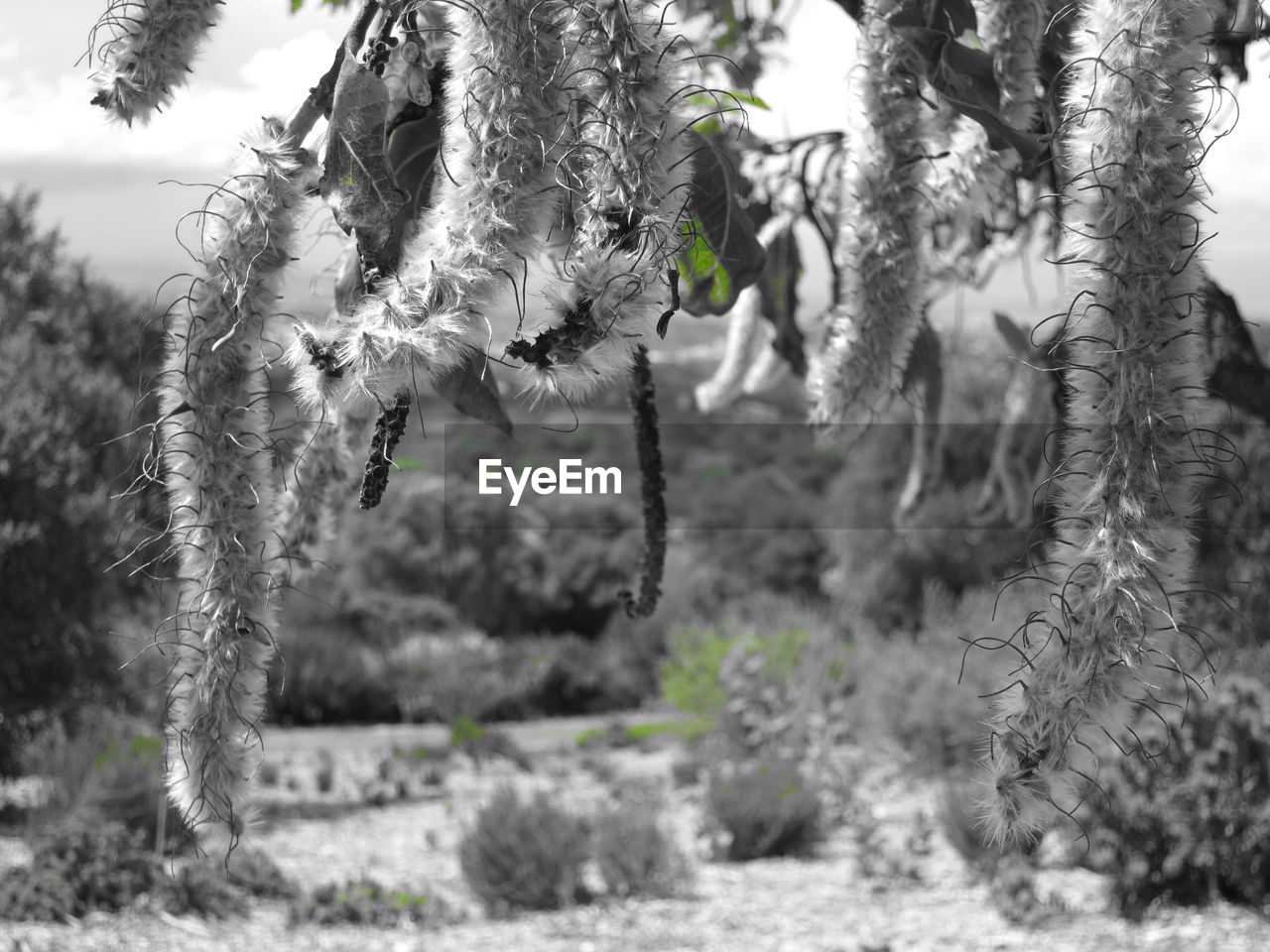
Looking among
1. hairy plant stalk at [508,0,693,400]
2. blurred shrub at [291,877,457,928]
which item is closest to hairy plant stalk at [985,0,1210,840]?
hairy plant stalk at [508,0,693,400]

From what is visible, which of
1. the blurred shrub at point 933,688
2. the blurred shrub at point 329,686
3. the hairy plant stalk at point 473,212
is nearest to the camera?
the hairy plant stalk at point 473,212

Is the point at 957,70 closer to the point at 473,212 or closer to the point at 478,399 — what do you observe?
the point at 478,399

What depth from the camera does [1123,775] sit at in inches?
273

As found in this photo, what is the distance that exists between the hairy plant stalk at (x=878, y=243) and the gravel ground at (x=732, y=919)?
5323 mm

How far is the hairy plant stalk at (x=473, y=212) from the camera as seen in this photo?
73cm

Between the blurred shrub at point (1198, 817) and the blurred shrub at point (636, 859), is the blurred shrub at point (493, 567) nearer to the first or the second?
the blurred shrub at point (636, 859)

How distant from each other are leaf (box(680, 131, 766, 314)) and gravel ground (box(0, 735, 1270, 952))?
16.7 ft

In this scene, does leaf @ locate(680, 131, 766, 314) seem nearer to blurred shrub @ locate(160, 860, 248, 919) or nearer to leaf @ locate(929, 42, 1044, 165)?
leaf @ locate(929, 42, 1044, 165)

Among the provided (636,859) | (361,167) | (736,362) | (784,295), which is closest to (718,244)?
(361,167)

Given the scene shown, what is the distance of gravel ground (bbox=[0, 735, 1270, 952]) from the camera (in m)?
6.36

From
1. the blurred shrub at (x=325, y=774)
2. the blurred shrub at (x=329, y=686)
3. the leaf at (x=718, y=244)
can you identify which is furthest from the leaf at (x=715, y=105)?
the blurred shrub at (x=329, y=686)

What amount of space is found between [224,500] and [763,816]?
26.5ft

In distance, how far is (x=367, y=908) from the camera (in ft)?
22.9

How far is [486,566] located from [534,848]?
13447 millimetres
